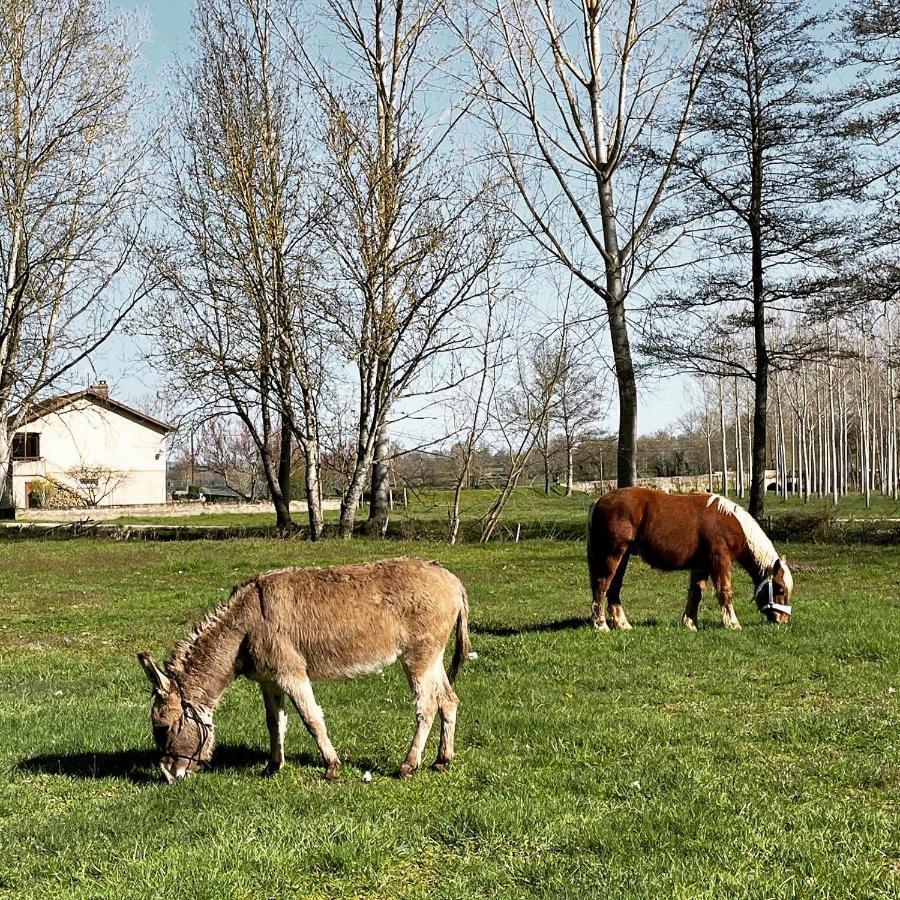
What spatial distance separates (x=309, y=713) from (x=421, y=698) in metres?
0.78

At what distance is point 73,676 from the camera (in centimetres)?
1112

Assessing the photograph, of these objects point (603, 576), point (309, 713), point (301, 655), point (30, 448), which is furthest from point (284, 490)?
point (30, 448)

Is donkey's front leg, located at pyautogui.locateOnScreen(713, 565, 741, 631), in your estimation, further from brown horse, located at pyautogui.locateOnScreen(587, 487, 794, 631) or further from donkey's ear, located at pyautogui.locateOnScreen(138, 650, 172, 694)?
donkey's ear, located at pyautogui.locateOnScreen(138, 650, 172, 694)

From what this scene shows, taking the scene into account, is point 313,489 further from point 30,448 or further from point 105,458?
point 30,448

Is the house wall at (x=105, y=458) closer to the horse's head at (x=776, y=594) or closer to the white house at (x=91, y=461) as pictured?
the white house at (x=91, y=461)

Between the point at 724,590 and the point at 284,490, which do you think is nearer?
the point at 724,590

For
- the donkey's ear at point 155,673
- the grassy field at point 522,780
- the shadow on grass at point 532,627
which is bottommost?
the grassy field at point 522,780

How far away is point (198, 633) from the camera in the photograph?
281 inches

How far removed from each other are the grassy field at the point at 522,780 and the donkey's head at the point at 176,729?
0.19 m

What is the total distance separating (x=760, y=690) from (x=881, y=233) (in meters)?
19.3

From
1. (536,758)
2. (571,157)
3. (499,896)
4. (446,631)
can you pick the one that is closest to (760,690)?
(536,758)

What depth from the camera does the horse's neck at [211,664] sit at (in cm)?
696

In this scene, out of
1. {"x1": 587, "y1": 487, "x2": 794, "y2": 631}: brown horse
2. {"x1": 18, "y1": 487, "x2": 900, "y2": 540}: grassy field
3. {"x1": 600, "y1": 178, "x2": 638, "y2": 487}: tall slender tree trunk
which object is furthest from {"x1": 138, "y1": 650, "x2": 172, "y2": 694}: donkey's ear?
{"x1": 18, "y1": 487, "x2": 900, "y2": 540}: grassy field

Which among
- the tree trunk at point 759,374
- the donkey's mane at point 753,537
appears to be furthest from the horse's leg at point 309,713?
the tree trunk at point 759,374
